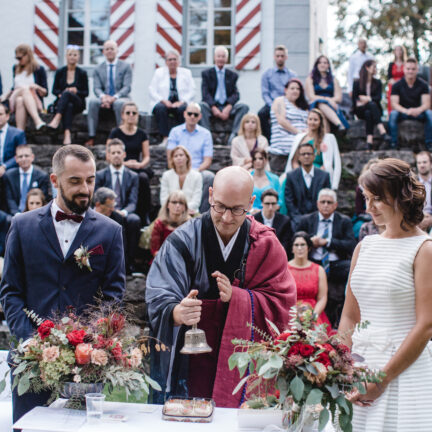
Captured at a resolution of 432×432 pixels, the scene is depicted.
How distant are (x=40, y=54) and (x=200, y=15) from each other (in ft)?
11.6

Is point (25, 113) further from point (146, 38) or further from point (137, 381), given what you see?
point (137, 381)

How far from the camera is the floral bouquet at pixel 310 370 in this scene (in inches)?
116

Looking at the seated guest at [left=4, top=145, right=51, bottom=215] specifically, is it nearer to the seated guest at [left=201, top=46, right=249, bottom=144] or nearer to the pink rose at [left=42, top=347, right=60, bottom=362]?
the seated guest at [left=201, top=46, right=249, bottom=144]

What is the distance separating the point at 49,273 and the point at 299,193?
236 inches

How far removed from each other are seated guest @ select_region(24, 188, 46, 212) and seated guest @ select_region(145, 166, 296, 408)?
5.04 meters

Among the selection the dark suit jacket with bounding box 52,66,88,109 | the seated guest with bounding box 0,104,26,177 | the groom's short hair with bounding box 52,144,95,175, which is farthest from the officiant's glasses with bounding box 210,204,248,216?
the dark suit jacket with bounding box 52,66,88,109

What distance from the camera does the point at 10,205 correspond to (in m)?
9.55

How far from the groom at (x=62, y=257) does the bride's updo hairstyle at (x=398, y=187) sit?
4.99 ft

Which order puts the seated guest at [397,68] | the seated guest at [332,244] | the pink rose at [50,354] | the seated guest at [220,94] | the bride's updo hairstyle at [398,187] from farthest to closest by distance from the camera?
the seated guest at [397,68] < the seated guest at [220,94] < the seated guest at [332,244] < the bride's updo hairstyle at [398,187] < the pink rose at [50,354]

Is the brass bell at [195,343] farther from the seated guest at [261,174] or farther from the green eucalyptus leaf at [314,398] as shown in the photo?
the seated guest at [261,174]

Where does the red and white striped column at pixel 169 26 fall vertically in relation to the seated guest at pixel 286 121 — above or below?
above

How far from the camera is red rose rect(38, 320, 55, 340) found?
329 cm

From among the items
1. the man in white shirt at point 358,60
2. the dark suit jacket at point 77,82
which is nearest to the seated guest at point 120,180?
the dark suit jacket at point 77,82

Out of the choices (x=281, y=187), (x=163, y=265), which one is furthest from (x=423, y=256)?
(x=281, y=187)
